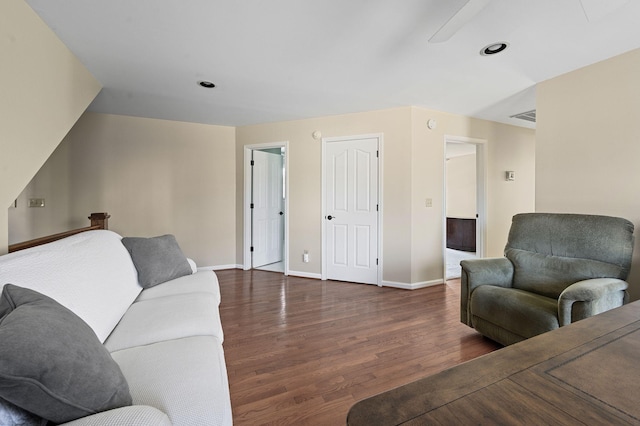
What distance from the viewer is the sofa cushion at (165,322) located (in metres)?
1.35

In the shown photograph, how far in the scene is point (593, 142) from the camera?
246cm

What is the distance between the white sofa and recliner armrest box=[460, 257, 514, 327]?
6.45 feet

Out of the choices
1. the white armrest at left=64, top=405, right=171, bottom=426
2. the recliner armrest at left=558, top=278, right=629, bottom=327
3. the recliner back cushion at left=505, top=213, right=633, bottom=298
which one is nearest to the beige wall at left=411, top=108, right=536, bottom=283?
the recliner back cushion at left=505, top=213, right=633, bottom=298

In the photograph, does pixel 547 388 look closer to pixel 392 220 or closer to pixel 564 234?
pixel 564 234

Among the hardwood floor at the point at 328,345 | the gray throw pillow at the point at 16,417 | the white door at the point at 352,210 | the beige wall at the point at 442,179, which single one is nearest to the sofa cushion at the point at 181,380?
the gray throw pillow at the point at 16,417

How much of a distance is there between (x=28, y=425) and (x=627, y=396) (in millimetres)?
1348

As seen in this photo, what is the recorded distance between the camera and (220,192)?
4.57 metres

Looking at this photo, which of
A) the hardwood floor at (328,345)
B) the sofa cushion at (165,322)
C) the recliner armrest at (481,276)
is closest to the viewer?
the sofa cushion at (165,322)

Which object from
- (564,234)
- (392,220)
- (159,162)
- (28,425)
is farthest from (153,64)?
(564,234)

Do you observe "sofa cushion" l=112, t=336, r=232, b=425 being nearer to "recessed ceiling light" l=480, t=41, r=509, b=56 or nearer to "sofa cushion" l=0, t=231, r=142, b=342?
"sofa cushion" l=0, t=231, r=142, b=342

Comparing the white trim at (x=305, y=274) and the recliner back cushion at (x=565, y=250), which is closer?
the recliner back cushion at (x=565, y=250)

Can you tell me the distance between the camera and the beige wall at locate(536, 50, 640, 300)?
2236 mm

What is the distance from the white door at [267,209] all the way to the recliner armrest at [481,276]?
10.7 ft

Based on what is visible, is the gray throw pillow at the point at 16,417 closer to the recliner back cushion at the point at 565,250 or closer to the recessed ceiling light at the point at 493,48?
the recliner back cushion at the point at 565,250
